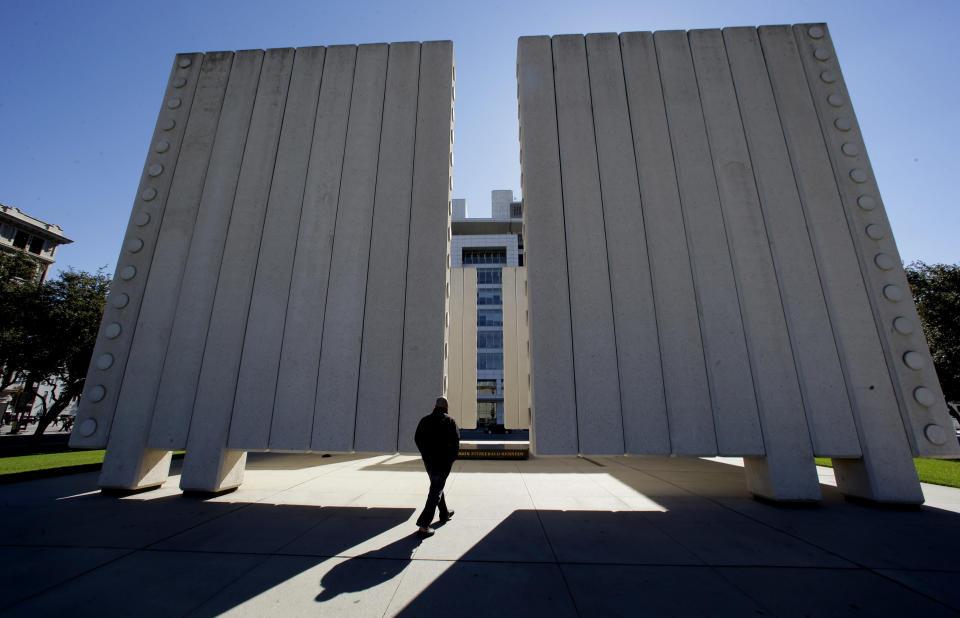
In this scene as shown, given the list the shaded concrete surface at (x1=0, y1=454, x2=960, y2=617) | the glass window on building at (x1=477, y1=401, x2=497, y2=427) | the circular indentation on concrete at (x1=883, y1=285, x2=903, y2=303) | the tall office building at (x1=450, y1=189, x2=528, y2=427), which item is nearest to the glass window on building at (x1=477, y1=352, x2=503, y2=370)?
the tall office building at (x1=450, y1=189, x2=528, y2=427)

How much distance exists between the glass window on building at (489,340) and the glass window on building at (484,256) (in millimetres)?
13075

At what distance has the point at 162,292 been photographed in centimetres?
814

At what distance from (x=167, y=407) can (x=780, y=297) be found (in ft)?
42.8

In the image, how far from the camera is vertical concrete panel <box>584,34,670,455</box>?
23.3 feet

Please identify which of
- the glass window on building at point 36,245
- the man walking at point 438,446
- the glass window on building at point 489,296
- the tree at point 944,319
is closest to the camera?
the man walking at point 438,446

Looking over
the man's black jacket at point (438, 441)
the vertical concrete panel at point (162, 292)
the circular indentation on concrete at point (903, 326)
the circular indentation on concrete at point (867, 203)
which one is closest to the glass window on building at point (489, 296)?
the vertical concrete panel at point (162, 292)

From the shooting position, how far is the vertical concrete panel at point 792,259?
23.0 feet

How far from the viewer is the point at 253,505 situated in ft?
22.4

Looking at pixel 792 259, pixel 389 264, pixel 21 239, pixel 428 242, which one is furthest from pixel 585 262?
pixel 21 239

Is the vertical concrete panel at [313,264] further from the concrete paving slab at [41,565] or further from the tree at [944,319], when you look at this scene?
the tree at [944,319]

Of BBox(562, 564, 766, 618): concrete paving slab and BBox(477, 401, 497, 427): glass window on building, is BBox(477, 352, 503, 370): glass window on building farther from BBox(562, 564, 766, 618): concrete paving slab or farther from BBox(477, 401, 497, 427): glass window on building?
BBox(562, 564, 766, 618): concrete paving slab

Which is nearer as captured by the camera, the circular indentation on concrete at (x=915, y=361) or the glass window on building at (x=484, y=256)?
the circular indentation on concrete at (x=915, y=361)

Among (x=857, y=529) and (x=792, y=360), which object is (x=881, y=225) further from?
(x=857, y=529)

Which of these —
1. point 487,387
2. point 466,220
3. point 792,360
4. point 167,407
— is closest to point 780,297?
point 792,360
